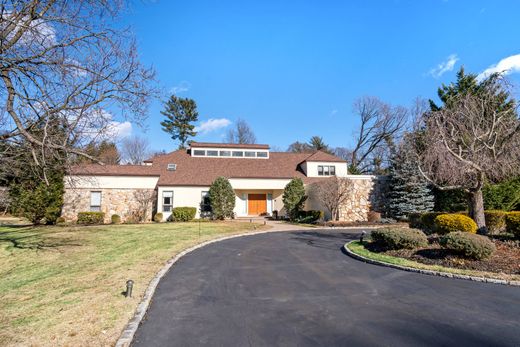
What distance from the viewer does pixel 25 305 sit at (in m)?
5.48

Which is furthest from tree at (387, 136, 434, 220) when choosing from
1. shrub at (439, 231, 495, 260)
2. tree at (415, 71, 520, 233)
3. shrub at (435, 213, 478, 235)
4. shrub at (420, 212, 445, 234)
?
shrub at (439, 231, 495, 260)

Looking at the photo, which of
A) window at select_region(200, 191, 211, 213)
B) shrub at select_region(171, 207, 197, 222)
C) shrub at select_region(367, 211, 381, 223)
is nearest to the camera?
shrub at select_region(367, 211, 381, 223)

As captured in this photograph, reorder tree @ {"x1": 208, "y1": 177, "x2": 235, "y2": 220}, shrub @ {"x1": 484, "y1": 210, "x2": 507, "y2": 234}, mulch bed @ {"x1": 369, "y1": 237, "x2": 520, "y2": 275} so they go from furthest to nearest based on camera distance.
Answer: tree @ {"x1": 208, "y1": 177, "x2": 235, "y2": 220} < shrub @ {"x1": 484, "y1": 210, "x2": 507, "y2": 234} < mulch bed @ {"x1": 369, "y1": 237, "x2": 520, "y2": 275}

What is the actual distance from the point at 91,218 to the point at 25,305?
60.2 ft

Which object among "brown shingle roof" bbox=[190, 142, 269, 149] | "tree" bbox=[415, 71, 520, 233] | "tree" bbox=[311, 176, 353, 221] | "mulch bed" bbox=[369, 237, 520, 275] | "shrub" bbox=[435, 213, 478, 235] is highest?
"brown shingle roof" bbox=[190, 142, 269, 149]

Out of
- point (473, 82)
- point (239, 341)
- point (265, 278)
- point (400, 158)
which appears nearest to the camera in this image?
point (239, 341)

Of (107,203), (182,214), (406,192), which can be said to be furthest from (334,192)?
(107,203)

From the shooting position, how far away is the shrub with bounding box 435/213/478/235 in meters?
10.7

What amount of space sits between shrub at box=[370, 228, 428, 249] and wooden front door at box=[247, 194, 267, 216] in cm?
1735

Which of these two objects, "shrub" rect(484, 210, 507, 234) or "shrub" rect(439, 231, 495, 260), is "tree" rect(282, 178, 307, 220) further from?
"shrub" rect(439, 231, 495, 260)

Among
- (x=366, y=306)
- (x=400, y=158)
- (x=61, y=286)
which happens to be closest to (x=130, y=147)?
(x=400, y=158)

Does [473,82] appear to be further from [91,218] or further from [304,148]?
[91,218]

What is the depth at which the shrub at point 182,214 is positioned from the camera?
2245 centimetres

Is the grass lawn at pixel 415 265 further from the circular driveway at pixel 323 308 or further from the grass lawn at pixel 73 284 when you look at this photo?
the grass lawn at pixel 73 284
